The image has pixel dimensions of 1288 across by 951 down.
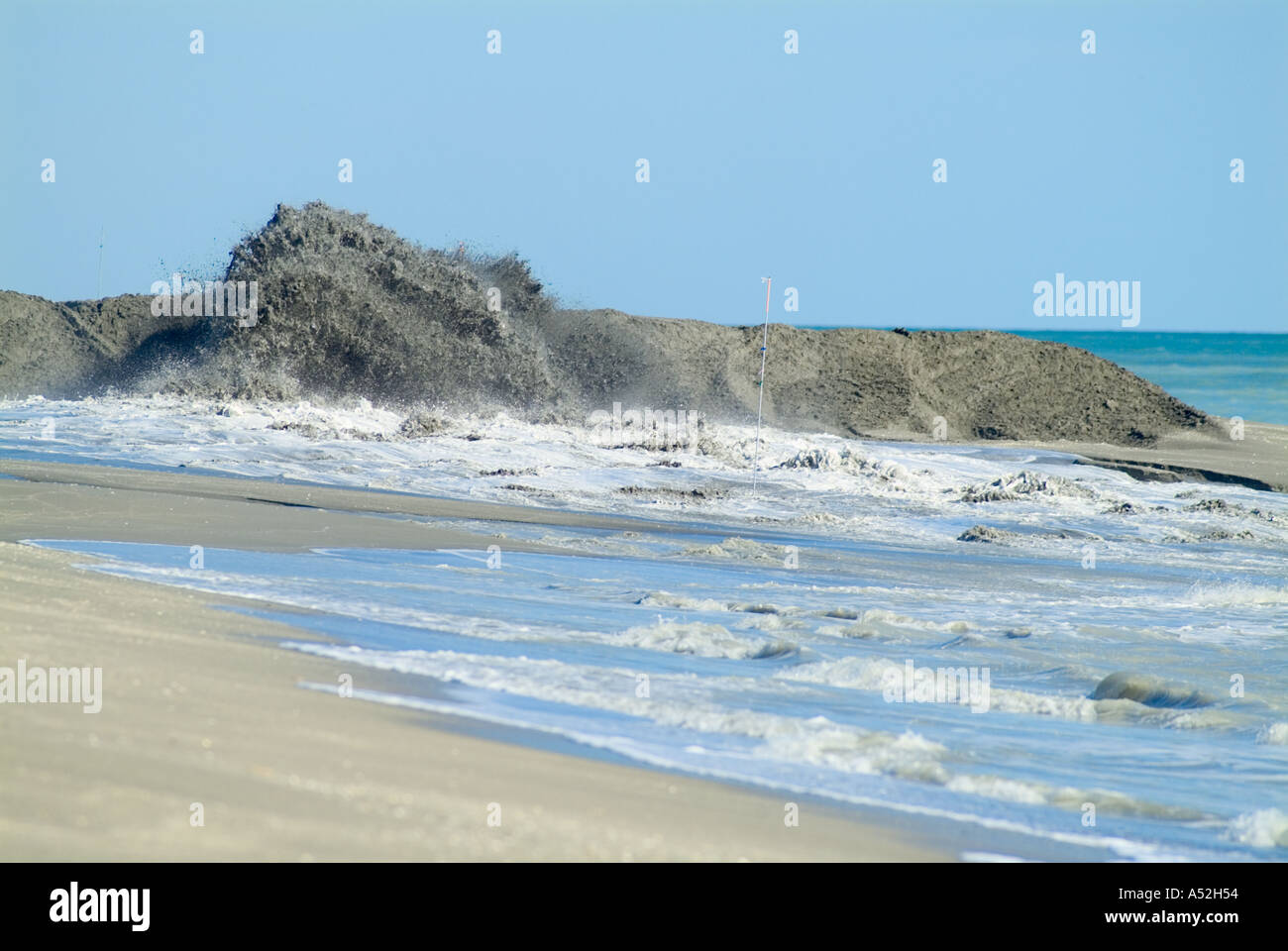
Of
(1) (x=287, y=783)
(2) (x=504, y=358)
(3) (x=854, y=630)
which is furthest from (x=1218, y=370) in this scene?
(1) (x=287, y=783)

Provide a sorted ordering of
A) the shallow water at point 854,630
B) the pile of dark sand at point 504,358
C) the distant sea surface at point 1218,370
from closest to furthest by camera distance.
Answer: the shallow water at point 854,630 < the pile of dark sand at point 504,358 < the distant sea surface at point 1218,370

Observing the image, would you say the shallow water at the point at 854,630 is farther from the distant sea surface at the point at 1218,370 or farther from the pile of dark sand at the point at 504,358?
the distant sea surface at the point at 1218,370

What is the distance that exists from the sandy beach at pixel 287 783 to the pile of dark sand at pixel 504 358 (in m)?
18.2

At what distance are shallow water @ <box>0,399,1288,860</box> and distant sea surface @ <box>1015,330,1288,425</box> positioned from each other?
96.5 feet

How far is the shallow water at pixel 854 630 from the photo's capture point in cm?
488

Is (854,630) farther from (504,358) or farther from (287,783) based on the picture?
(504,358)

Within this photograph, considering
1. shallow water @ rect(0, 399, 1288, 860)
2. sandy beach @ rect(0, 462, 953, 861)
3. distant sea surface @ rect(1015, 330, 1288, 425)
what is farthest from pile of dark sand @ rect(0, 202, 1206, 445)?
sandy beach @ rect(0, 462, 953, 861)

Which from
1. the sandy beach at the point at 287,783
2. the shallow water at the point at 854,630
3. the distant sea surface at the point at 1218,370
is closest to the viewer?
the sandy beach at the point at 287,783

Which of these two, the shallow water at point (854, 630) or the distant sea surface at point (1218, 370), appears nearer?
the shallow water at point (854, 630)

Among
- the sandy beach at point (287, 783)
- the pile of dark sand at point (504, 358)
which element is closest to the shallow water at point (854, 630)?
the sandy beach at point (287, 783)

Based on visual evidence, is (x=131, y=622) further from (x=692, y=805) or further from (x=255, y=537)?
(x=255, y=537)

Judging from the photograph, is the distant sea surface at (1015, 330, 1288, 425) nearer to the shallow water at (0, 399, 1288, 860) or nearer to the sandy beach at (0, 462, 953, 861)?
the shallow water at (0, 399, 1288, 860)

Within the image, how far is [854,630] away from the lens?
7.94m
